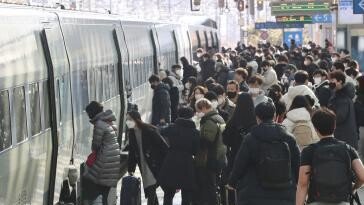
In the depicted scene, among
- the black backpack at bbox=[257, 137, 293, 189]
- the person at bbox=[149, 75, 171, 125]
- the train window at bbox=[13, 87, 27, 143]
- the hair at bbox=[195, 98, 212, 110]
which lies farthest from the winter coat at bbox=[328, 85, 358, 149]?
the person at bbox=[149, 75, 171, 125]

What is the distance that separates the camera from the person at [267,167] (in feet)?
32.8

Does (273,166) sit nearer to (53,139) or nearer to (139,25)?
(53,139)

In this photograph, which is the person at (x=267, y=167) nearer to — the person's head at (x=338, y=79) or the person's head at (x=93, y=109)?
the person's head at (x=93, y=109)

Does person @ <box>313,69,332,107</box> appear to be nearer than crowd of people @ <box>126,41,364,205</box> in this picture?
No

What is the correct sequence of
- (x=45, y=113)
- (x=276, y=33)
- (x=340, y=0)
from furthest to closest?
(x=276, y=33) → (x=340, y=0) → (x=45, y=113)

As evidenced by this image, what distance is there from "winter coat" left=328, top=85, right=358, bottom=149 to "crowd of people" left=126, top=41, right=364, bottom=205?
0.01 meters

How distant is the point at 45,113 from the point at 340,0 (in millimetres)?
21143

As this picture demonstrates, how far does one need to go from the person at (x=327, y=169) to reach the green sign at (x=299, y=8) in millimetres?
49467

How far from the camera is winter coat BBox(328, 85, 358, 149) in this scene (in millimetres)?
15352

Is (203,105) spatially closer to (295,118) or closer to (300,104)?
(300,104)

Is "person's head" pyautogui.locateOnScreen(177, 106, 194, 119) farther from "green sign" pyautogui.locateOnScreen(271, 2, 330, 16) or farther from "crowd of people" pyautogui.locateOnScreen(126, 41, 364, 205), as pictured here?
"green sign" pyautogui.locateOnScreen(271, 2, 330, 16)

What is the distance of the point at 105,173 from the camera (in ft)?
43.7

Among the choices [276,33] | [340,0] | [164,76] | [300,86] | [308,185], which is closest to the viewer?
[308,185]

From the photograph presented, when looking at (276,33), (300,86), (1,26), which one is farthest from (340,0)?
(276,33)
